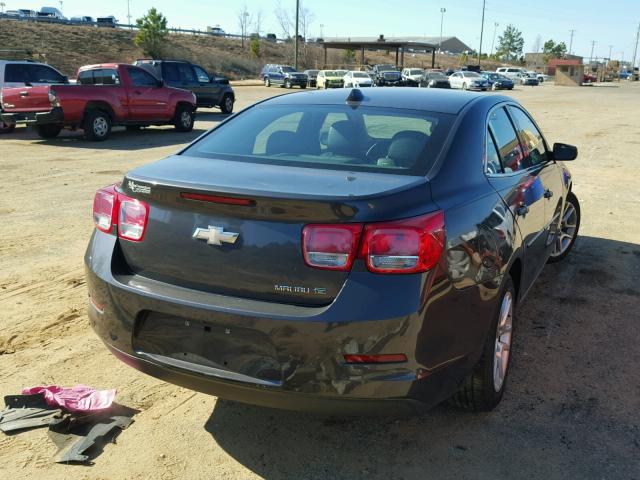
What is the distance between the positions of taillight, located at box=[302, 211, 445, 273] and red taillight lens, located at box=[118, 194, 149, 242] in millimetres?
840

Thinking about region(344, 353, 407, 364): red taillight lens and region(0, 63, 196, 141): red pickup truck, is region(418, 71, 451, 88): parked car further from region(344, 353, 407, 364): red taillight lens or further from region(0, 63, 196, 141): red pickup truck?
region(344, 353, 407, 364): red taillight lens

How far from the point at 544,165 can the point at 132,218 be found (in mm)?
3141

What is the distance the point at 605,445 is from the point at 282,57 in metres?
87.5

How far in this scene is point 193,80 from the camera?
22.0 meters

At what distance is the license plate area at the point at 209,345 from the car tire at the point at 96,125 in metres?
13.2

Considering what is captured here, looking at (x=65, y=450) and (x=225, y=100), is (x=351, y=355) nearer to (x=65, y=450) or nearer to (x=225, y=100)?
(x=65, y=450)

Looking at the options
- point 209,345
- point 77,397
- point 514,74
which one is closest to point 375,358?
point 209,345

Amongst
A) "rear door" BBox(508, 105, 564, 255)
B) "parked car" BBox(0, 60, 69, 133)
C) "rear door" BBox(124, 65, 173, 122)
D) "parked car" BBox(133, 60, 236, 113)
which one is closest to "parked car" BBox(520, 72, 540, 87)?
"parked car" BBox(133, 60, 236, 113)

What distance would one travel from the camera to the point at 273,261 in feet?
8.43

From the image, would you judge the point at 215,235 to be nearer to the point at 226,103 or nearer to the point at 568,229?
the point at 568,229

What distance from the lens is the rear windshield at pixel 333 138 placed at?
10.4 feet

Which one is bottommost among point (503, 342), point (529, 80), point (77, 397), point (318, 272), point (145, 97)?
point (529, 80)

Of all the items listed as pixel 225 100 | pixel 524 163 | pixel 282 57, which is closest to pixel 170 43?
pixel 282 57

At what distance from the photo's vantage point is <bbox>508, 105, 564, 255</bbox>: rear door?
4439 millimetres
